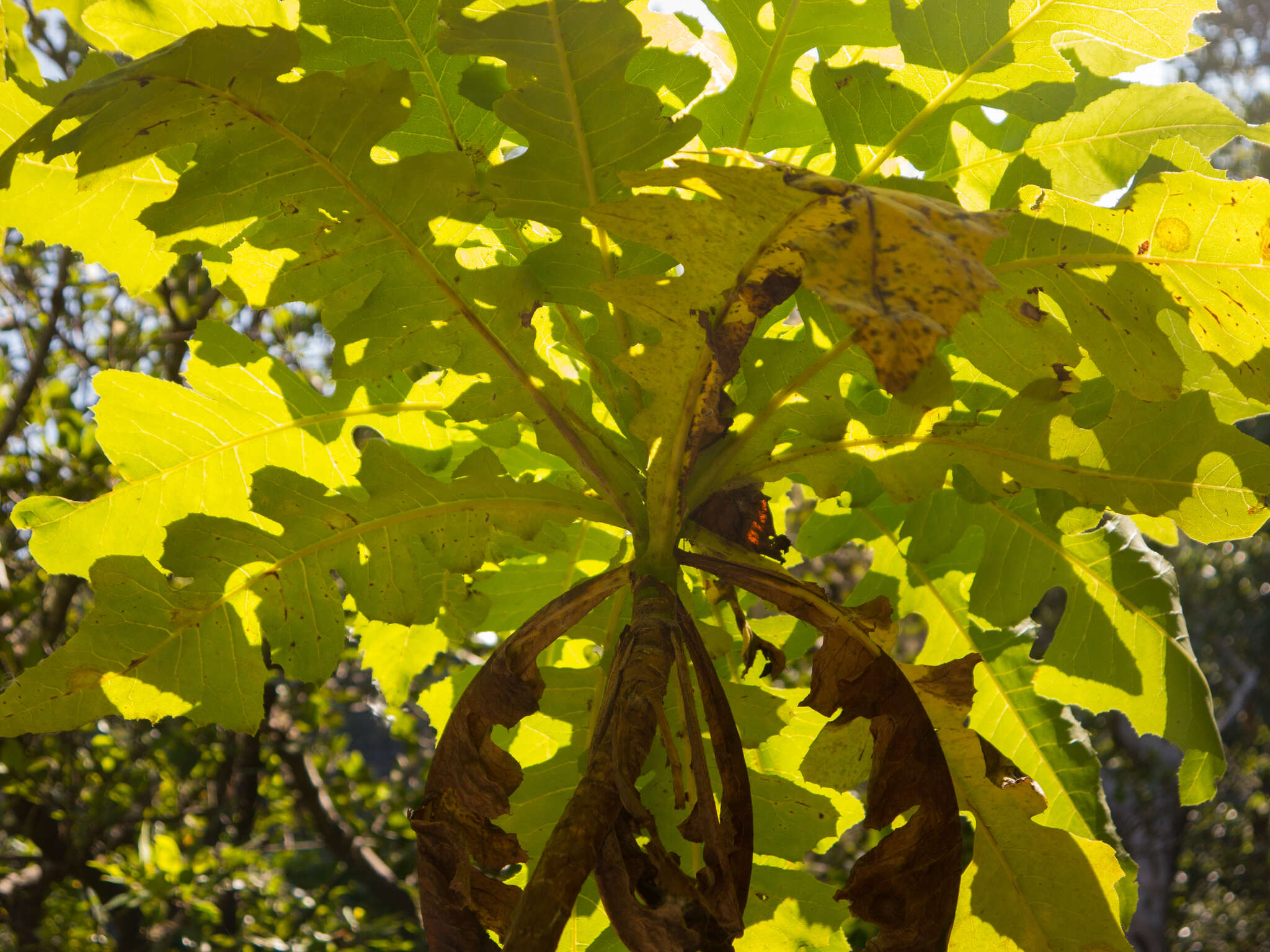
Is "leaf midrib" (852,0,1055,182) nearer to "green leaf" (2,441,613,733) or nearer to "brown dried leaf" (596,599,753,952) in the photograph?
"green leaf" (2,441,613,733)

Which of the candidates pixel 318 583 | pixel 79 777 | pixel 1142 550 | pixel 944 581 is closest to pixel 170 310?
pixel 79 777

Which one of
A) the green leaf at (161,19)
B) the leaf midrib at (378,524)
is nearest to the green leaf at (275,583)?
the leaf midrib at (378,524)

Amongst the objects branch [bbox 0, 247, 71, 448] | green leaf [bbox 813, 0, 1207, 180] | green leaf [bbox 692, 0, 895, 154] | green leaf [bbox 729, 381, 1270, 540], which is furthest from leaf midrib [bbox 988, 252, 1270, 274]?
branch [bbox 0, 247, 71, 448]

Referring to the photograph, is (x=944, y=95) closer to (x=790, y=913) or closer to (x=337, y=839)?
(x=790, y=913)

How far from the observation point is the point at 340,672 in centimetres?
498

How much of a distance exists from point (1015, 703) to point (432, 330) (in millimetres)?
1043

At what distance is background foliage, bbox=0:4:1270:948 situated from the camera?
1.10 m

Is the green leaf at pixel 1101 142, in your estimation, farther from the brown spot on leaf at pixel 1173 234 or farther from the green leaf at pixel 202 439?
the green leaf at pixel 202 439

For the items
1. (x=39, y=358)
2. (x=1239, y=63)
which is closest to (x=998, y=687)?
(x=39, y=358)

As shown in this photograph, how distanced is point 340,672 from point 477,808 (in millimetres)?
4306

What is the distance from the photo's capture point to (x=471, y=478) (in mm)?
1088

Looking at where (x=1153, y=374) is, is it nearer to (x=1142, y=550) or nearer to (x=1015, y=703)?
(x=1142, y=550)

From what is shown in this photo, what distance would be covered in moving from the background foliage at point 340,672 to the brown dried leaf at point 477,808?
241mm

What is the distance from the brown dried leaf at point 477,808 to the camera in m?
0.97
